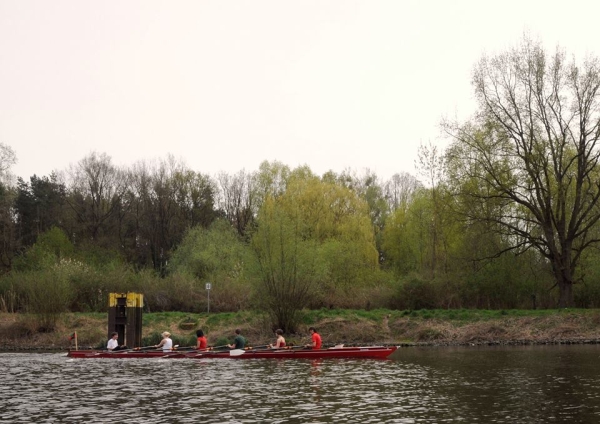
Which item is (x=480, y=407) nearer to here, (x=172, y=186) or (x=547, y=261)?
(x=547, y=261)

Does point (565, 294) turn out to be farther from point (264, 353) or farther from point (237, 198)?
point (237, 198)

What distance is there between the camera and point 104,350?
36.3m

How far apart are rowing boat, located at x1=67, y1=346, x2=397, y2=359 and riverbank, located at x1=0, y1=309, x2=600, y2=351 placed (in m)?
4.57

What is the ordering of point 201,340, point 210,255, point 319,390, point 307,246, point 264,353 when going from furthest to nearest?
1. point 210,255
2. point 307,246
3. point 201,340
4. point 264,353
5. point 319,390

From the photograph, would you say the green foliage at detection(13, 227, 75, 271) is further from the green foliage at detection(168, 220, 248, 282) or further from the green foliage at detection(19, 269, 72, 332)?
the green foliage at detection(19, 269, 72, 332)

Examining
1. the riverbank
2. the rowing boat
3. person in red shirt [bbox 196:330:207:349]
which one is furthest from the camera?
the riverbank

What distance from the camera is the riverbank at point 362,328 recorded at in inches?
1559

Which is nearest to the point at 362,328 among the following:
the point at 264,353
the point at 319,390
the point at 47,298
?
the point at 264,353

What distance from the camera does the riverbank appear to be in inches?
1559

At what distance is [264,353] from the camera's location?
111 ft

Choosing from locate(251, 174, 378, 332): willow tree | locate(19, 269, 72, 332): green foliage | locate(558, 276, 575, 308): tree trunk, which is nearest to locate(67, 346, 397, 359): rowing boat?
locate(251, 174, 378, 332): willow tree

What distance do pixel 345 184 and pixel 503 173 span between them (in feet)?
125

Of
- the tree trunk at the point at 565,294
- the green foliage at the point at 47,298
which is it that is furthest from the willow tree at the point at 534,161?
the green foliage at the point at 47,298

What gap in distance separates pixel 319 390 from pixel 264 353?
12359 millimetres
